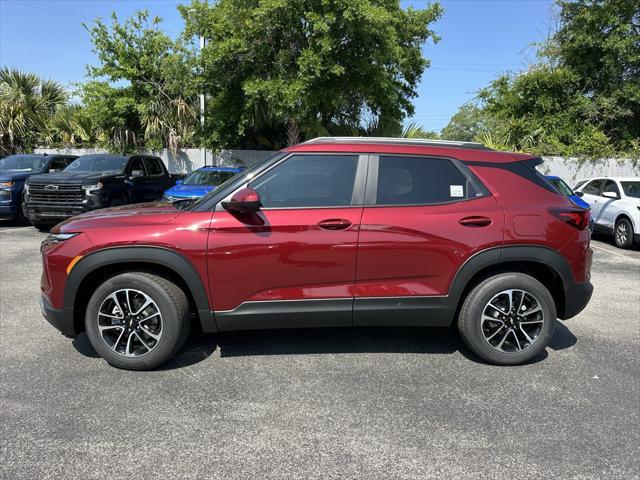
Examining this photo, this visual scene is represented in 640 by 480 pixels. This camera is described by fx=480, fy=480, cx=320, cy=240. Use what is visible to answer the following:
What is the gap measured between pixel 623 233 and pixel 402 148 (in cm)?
899

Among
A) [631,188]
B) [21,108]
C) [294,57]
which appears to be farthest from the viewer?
[21,108]

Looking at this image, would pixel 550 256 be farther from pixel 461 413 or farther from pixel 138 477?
pixel 138 477

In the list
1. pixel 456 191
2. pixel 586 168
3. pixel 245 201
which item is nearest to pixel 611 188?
pixel 586 168

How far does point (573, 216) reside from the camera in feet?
12.7

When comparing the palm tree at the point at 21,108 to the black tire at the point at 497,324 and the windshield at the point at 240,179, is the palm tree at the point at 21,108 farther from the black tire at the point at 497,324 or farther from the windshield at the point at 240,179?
the black tire at the point at 497,324

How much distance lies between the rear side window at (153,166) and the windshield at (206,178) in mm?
1118

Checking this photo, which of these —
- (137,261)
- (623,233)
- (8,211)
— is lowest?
(623,233)

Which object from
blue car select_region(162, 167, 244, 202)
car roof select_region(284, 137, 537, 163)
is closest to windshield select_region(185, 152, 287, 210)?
car roof select_region(284, 137, 537, 163)

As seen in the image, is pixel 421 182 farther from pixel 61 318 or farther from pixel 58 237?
pixel 61 318

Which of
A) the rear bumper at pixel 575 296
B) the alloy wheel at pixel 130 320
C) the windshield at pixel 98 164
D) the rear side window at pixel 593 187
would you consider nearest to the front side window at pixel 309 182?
the alloy wheel at pixel 130 320

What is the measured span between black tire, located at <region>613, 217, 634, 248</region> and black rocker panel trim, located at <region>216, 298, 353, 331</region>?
9.19 metres

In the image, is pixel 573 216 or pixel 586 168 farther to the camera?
pixel 586 168

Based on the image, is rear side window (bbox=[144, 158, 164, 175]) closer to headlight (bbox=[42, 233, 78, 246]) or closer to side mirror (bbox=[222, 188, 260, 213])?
headlight (bbox=[42, 233, 78, 246])

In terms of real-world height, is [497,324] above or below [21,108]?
below
